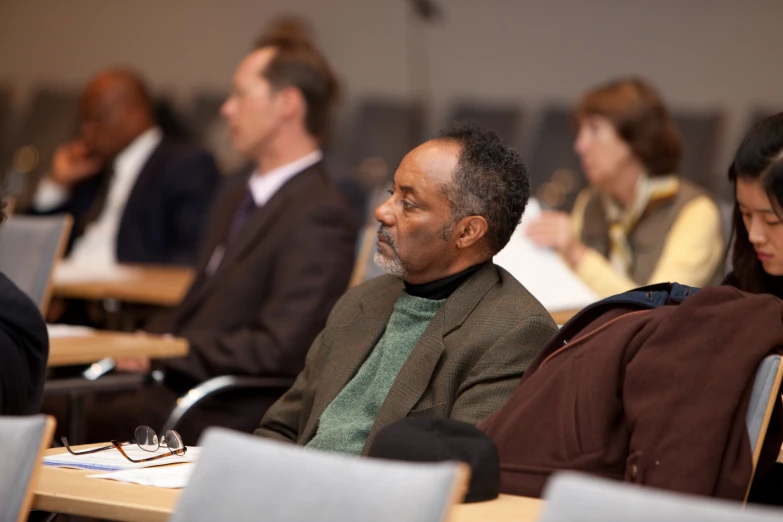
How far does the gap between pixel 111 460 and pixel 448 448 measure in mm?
633

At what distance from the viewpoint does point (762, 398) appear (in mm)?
1912

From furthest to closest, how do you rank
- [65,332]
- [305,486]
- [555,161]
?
[555,161], [65,332], [305,486]

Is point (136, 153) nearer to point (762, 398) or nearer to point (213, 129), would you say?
point (213, 129)

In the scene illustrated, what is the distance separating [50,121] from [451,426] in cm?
768

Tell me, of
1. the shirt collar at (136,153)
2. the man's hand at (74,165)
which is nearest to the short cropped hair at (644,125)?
the shirt collar at (136,153)

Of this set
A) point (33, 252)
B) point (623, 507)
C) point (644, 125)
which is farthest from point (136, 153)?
point (623, 507)

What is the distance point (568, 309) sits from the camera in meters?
3.33

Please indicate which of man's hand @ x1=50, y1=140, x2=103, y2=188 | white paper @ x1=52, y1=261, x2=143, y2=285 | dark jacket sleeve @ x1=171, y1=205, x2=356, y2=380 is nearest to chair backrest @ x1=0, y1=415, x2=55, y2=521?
dark jacket sleeve @ x1=171, y1=205, x2=356, y2=380

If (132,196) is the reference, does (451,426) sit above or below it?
above

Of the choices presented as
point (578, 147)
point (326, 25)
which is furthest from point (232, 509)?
point (326, 25)

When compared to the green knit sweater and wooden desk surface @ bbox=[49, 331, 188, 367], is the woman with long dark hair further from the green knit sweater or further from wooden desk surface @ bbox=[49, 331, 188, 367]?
wooden desk surface @ bbox=[49, 331, 188, 367]

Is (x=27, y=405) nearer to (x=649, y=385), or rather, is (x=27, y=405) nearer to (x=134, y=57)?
(x=649, y=385)

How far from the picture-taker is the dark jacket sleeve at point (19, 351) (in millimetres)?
2559

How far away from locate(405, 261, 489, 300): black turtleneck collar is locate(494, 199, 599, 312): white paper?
0.90 m
